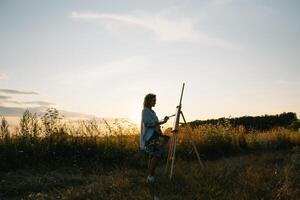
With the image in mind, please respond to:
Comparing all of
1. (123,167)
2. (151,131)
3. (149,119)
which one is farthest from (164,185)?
(123,167)

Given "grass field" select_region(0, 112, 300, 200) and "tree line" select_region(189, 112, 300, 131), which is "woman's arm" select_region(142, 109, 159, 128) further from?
"tree line" select_region(189, 112, 300, 131)

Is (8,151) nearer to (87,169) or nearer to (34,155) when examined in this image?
(34,155)

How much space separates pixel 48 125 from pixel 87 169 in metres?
2.52

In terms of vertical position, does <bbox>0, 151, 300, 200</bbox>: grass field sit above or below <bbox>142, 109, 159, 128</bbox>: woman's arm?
below

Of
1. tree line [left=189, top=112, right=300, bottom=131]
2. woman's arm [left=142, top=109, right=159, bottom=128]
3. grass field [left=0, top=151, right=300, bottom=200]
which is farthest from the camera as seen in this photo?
tree line [left=189, top=112, right=300, bottom=131]

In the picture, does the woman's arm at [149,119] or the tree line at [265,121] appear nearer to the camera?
the woman's arm at [149,119]

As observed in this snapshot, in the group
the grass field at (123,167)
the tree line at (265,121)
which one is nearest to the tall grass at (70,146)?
the grass field at (123,167)

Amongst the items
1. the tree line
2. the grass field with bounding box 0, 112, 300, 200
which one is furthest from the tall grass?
the tree line

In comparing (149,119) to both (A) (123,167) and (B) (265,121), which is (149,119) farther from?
(B) (265,121)

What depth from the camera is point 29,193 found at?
401 inches

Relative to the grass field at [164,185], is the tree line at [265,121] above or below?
above

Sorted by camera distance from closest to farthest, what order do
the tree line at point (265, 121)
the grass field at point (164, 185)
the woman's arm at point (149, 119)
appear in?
1. the grass field at point (164, 185)
2. the woman's arm at point (149, 119)
3. the tree line at point (265, 121)

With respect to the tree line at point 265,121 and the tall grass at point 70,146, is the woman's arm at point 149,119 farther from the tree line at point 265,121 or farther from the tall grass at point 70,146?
the tree line at point 265,121

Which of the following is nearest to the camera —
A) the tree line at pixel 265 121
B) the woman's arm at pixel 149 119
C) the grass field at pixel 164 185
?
the grass field at pixel 164 185
